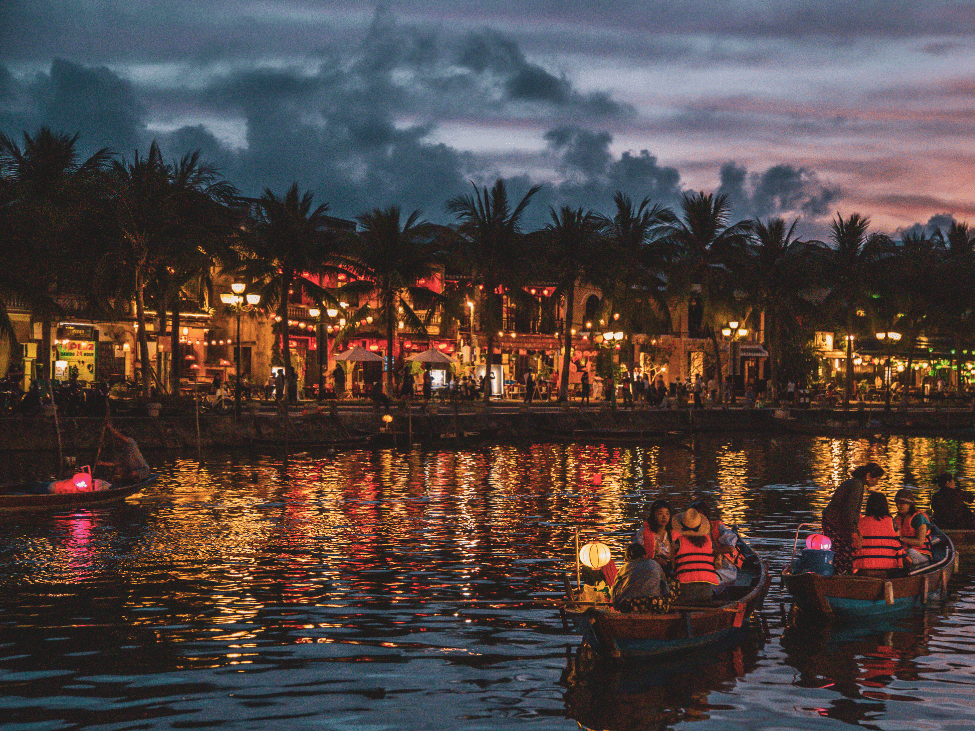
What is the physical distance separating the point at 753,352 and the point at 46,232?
5185 cm

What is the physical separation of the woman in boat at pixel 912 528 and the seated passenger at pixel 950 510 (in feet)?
8.76

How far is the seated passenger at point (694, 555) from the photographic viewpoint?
46.7 ft

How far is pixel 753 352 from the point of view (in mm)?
79375

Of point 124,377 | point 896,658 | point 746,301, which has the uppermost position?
point 746,301

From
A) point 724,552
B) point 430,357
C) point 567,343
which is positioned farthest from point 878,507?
point 430,357

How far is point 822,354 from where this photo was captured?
8631cm

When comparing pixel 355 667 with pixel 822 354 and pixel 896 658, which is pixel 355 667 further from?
pixel 822 354

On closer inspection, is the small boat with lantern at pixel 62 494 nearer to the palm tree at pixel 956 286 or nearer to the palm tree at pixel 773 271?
the palm tree at pixel 773 271

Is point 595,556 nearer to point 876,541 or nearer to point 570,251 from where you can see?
point 876,541

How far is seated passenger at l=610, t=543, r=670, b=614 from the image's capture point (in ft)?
43.3

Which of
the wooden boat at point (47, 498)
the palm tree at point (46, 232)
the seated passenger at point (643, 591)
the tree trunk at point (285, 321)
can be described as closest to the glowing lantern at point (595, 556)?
the seated passenger at point (643, 591)

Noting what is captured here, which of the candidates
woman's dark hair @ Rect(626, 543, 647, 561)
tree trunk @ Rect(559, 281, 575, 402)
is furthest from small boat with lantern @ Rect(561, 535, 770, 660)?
tree trunk @ Rect(559, 281, 575, 402)

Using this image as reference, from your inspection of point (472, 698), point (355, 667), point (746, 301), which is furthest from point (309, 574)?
point (746, 301)

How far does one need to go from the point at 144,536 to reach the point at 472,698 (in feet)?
43.5
